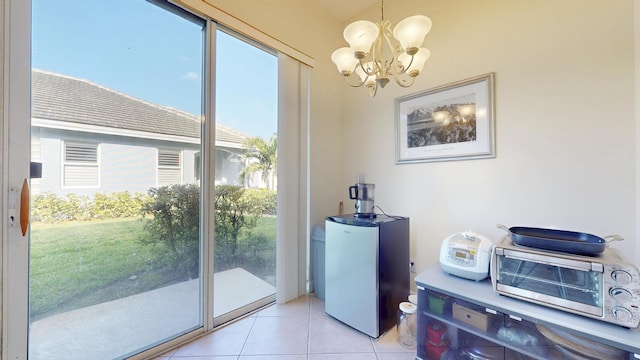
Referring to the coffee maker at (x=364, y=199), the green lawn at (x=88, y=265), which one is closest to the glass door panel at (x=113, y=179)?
the green lawn at (x=88, y=265)

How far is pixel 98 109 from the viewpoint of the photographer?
1.37 metres

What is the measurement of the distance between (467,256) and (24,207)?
7.92ft

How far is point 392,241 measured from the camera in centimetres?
180

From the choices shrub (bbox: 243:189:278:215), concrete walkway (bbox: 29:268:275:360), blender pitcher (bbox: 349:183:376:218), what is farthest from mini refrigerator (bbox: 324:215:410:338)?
concrete walkway (bbox: 29:268:275:360)

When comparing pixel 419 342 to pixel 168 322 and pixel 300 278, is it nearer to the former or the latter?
pixel 300 278

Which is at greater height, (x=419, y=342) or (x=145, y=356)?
(x=419, y=342)

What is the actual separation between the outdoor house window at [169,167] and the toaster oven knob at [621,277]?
7.99ft

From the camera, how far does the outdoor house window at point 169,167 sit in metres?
1.61

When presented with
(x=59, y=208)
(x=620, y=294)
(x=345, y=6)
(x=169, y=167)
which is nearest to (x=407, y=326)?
(x=620, y=294)

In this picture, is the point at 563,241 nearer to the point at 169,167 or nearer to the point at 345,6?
the point at 169,167

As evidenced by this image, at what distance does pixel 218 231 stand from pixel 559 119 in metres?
2.60

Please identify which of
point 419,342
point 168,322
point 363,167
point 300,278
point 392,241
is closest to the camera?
point 419,342

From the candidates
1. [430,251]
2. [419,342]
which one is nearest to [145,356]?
[419,342]

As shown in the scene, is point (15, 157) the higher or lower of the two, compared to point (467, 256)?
higher
